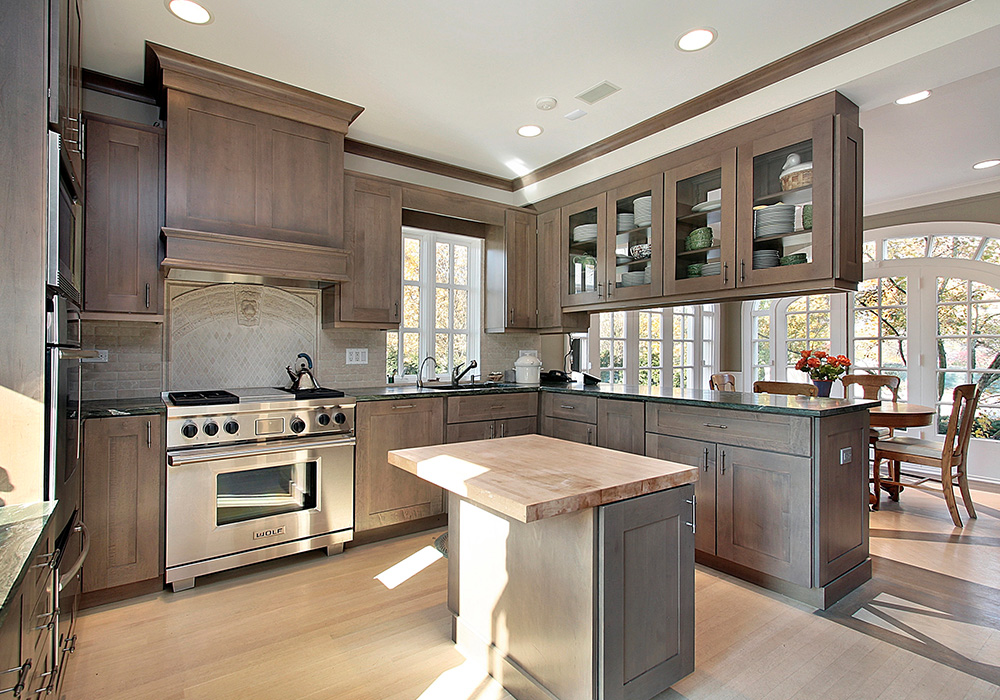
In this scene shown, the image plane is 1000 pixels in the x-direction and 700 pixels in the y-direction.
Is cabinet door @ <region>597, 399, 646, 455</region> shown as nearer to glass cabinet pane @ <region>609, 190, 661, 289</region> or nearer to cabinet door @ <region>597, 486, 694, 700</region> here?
glass cabinet pane @ <region>609, 190, 661, 289</region>

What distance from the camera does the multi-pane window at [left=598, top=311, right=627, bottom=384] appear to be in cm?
527

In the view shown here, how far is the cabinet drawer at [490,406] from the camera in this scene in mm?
3648

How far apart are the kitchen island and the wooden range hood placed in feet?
5.55

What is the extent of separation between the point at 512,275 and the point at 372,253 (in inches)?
49.7

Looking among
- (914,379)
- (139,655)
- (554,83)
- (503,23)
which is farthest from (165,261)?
(914,379)

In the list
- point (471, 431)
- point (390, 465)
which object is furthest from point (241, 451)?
point (471, 431)

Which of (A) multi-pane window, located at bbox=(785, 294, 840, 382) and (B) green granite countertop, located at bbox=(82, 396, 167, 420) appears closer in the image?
(B) green granite countertop, located at bbox=(82, 396, 167, 420)

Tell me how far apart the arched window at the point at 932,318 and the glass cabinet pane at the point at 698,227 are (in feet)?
9.09

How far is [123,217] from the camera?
2.78 metres

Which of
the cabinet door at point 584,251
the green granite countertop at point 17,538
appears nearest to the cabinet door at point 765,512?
the cabinet door at point 584,251

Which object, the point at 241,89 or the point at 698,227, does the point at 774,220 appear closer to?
the point at 698,227

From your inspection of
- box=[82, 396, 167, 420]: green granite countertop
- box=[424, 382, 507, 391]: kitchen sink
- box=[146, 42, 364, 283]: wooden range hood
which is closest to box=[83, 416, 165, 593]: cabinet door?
box=[82, 396, 167, 420]: green granite countertop

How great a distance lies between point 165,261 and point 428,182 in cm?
210

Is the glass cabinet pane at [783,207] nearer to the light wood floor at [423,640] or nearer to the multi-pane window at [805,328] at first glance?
the light wood floor at [423,640]
